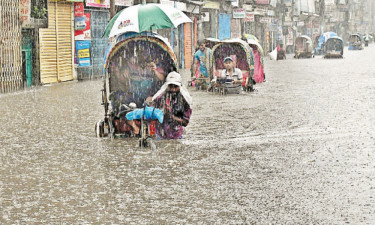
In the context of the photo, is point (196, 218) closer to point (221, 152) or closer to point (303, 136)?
point (221, 152)

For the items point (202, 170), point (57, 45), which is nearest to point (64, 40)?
point (57, 45)

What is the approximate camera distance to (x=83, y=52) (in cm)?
2505

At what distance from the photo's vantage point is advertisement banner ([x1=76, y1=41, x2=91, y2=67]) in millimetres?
24750

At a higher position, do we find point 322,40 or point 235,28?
point 235,28

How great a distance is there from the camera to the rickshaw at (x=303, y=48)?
4875cm

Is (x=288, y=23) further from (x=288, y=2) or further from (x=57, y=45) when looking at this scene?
(x=57, y=45)

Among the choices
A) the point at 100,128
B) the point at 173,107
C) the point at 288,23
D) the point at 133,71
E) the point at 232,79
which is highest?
the point at 288,23

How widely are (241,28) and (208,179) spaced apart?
133ft

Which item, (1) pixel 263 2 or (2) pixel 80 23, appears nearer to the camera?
(2) pixel 80 23

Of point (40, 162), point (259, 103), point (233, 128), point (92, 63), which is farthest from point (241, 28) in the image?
point (40, 162)

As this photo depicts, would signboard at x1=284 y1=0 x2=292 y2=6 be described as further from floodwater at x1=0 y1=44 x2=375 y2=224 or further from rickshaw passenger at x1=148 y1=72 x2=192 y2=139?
rickshaw passenger at x1=148 y1=72 x2=192 y2=139

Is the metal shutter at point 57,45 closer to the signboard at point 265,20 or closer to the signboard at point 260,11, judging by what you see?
the signboard at point 260,11

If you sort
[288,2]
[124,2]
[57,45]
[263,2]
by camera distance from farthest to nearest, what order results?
[288,2] → [263,2] → [124,2] → [57,45]

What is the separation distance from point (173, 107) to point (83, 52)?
Result: 15.8 m
